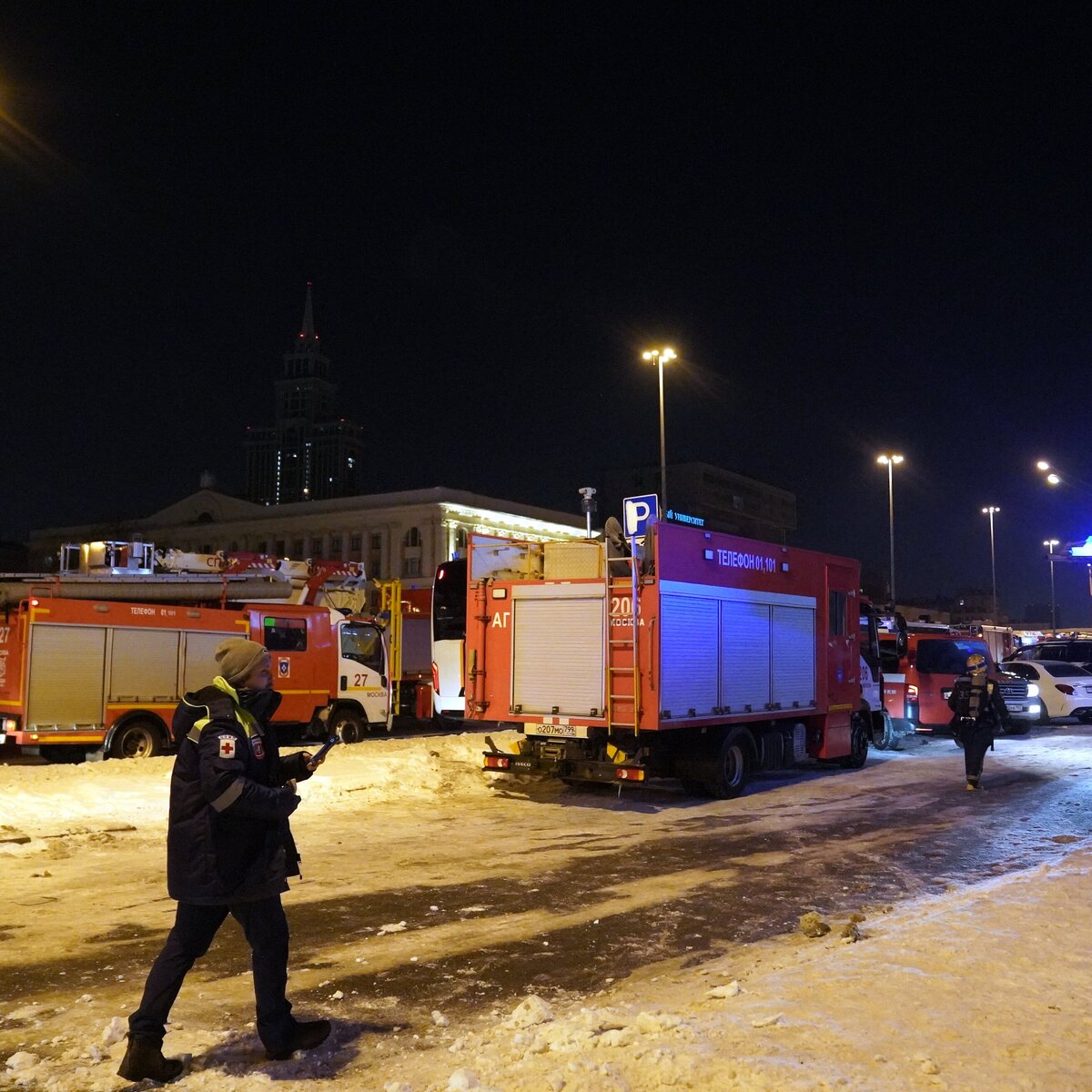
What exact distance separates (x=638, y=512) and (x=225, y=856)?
8997 millimetres

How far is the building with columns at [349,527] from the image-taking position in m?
84.6

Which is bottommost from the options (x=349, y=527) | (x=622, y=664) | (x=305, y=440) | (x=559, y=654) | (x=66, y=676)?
(x=66, y=676)

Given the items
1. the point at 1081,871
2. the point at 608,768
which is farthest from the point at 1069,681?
the point at 1081,871

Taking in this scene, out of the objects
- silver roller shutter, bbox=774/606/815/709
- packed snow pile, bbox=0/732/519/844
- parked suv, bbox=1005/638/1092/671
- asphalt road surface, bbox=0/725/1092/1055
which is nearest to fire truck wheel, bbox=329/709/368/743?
packed snow pile, bbox=0/732/519/844

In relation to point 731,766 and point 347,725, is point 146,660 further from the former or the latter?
point 731,766

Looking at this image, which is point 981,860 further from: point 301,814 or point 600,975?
point 301,814

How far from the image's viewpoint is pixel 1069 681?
23.2 metres

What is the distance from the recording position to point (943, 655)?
20953mm

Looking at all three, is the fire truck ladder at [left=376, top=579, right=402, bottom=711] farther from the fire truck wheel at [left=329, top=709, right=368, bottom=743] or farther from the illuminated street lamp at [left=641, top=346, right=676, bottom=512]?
the illuminated street lamp at [left=641, top=346, right=676, bottom=512]

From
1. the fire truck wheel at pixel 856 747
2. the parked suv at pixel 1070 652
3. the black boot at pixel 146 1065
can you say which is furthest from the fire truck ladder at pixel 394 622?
the black boot at pixel 146 1065

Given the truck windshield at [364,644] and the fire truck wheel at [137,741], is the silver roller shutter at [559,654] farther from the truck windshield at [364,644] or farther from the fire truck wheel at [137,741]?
the truck windshield at [364,644]

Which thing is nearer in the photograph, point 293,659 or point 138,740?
point 138,740

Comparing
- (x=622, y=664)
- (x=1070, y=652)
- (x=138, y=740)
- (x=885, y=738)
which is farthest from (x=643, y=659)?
(x=1070, y=652)

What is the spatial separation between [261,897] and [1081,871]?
6.24 m
